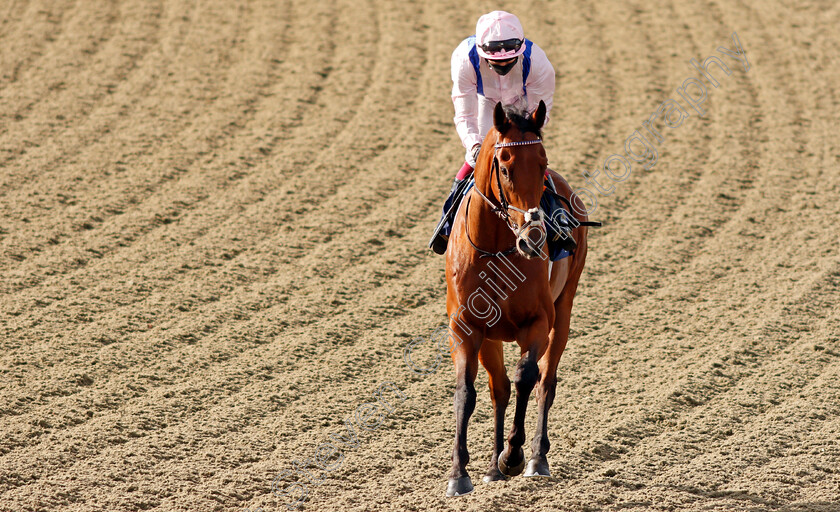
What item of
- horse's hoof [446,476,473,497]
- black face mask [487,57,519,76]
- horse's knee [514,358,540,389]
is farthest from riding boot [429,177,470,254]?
horse's hoof [446,476,473,497]

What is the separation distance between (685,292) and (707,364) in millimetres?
1359

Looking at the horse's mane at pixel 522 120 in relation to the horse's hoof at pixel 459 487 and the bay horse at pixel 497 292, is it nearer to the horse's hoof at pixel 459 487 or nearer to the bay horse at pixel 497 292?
the bay horse at pixel 497 292

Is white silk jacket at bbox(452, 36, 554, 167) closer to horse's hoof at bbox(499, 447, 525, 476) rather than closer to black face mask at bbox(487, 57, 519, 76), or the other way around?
black face mask at bbox(487, 57, 519, 76)

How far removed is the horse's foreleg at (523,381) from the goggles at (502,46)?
149cm

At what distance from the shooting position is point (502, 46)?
16.4ft

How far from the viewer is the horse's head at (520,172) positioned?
4.25 meters

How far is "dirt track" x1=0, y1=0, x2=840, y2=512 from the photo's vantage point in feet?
18.2

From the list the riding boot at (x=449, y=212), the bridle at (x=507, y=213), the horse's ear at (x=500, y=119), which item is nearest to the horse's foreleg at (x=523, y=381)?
the bridle at (x=507, y=213)

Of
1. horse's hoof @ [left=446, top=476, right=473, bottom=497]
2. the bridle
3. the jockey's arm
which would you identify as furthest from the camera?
the jockey's arm

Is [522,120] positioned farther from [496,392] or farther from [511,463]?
[511,463]

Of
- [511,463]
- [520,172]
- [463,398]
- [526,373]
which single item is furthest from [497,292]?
[511,463]

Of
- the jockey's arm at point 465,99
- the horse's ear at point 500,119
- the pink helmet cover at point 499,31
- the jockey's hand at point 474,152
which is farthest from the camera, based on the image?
the jockey's arm at point 465,99

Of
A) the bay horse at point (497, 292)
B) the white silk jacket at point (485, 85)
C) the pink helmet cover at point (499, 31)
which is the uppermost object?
the pink helmet cover at point (499, 31)

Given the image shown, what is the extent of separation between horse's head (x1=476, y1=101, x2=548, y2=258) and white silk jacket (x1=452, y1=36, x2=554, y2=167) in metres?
0.65
